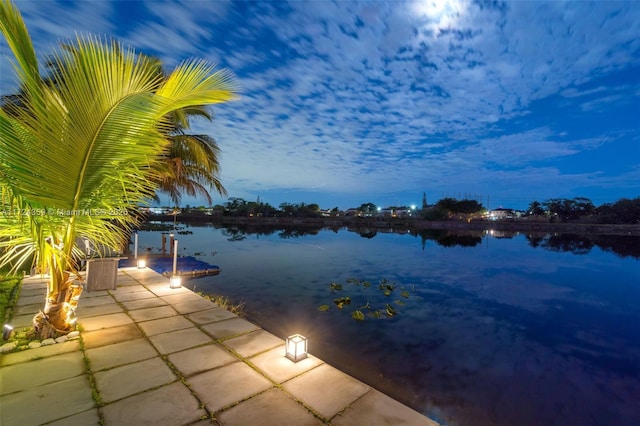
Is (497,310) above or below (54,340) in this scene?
below

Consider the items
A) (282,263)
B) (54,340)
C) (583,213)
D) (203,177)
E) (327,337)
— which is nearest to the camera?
(54,340)

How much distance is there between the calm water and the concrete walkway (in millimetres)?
1900

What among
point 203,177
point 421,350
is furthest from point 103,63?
point 203,177

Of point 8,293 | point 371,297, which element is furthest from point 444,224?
point 8,293

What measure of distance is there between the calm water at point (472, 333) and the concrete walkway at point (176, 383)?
6.23ft

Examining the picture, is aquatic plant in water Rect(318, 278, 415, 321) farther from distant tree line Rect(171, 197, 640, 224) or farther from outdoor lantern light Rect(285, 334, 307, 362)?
distant tree line Rect(171, 197, 640, 224)

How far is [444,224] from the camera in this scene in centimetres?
5919

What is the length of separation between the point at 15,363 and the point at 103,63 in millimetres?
3679

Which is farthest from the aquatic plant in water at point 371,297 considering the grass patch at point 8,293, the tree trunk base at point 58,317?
the grass patch at point 8,293

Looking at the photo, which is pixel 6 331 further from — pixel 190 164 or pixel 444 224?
pixel 444 224

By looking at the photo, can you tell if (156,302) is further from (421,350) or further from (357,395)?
(421,350)

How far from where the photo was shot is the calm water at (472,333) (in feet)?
14.8

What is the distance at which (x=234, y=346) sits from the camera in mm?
4066

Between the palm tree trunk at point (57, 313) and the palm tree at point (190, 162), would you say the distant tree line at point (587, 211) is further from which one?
the palm tree trunk at point (57, 313)
